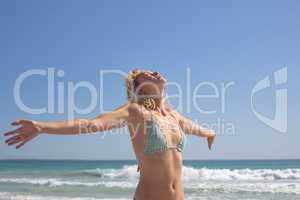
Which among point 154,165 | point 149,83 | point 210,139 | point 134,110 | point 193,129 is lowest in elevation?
point 154,165

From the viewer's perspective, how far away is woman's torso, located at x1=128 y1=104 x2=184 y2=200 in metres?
3.77

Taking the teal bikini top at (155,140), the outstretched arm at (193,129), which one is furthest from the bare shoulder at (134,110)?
the outstretched arm at (193,129)

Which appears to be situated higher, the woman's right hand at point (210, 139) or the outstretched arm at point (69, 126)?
the outstretched arm at point (69, 126)

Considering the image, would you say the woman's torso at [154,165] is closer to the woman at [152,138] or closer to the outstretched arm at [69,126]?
the woman at [152,138]

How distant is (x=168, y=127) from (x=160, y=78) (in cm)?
43

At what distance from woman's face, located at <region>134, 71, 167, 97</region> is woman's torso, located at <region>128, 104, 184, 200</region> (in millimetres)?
167

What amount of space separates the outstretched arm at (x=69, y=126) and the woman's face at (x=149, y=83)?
247mm

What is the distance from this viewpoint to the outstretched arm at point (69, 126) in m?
2.74

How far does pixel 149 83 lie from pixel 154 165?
661 mm

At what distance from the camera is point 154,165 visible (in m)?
3.78

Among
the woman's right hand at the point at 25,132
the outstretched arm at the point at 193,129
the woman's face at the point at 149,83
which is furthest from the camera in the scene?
the outstretched arm at the point at 193,129

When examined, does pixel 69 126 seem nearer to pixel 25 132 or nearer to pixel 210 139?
pixel 25 132

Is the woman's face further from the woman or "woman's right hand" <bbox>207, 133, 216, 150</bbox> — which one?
"woman's right hand" <bbox>207, 133, 216, 150</bbox>

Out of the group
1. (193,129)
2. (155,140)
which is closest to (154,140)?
(155,140)
